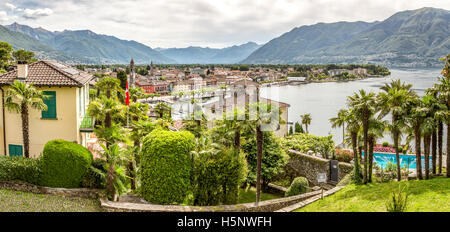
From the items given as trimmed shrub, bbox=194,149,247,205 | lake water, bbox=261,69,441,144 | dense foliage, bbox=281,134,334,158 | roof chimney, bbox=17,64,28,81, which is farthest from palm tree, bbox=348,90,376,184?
lake water, bbox=261,69,441,144

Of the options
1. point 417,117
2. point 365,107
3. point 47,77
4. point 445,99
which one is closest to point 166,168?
point 47,77

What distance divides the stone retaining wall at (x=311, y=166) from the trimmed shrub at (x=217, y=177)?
9130 mm

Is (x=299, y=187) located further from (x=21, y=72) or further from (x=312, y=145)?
(x=21, y=72)

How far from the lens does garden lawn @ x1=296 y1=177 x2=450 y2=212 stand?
11578mm

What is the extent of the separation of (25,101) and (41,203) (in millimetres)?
5377

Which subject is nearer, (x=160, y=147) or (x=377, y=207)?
(x=377, y=207)

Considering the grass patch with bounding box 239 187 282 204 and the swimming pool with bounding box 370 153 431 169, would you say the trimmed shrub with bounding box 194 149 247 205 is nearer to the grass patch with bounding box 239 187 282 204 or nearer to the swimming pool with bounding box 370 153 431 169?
the grass patch with bounding box 239 187 282 204

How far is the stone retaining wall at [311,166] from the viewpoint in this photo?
21.3m

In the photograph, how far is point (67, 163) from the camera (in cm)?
1338

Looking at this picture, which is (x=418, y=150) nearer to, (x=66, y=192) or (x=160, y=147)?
(x=160, y=147)

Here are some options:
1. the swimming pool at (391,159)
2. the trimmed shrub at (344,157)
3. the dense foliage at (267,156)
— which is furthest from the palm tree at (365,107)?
the swimming pool at (391,159)

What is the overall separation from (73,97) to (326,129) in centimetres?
5422

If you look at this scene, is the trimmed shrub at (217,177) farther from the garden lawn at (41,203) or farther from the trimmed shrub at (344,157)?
the trimmed shrub at (344,157)
